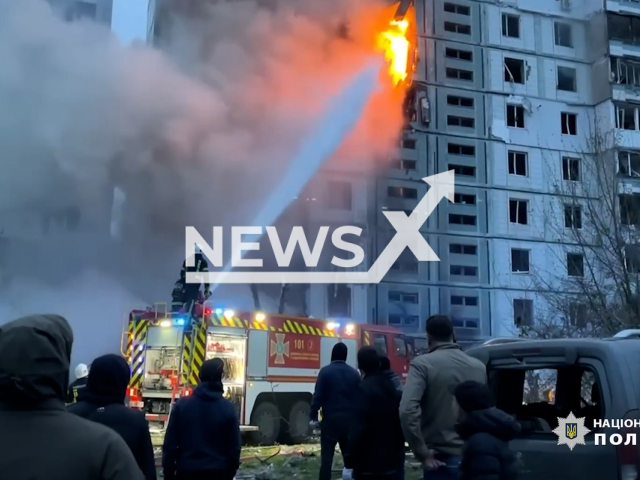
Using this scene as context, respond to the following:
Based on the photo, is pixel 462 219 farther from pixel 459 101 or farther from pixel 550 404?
pixel 550 404

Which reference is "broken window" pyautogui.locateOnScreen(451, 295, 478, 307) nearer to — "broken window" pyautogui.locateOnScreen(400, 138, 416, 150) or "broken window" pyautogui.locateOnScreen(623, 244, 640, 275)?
"broken window" pyautogui.locateOnScreen(400, 138, 416, 150)

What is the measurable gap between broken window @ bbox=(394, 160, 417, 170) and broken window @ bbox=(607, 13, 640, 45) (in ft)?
39.1

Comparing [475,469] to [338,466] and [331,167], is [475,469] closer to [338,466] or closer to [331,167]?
[338,466]

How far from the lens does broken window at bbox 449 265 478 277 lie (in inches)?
1134

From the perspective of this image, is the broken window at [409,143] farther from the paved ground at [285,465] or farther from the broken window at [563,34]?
the paved ground at [285,465]

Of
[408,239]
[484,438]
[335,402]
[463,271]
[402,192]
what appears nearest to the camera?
[484,438]

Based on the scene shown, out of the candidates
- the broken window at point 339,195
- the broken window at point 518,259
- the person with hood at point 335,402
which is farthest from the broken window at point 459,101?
the person with hood at point 335,402

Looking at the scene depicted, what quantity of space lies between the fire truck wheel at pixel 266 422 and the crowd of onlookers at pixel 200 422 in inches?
271

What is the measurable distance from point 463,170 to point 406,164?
307cm

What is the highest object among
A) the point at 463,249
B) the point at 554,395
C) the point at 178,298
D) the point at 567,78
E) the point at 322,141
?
the point at 567,78

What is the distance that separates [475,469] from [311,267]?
2094 cm

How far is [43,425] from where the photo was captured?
4.90ft

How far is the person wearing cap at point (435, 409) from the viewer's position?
3.45m

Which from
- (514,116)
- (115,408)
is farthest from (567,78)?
(115,408)
